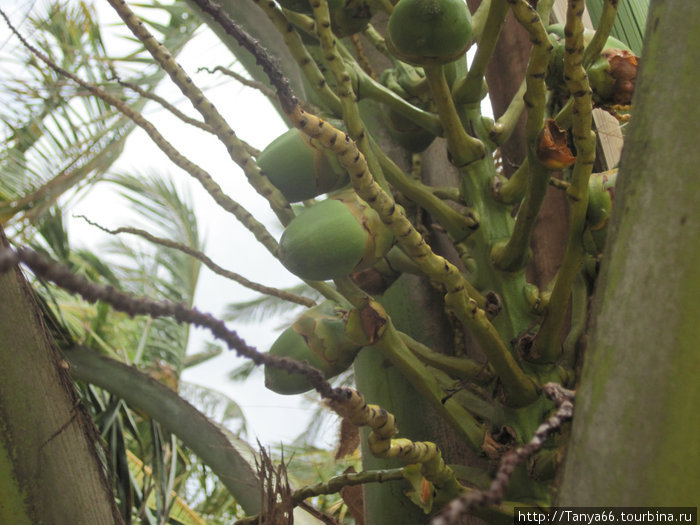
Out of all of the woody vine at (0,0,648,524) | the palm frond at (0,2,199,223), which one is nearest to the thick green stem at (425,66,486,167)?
the woody vine at (0,0,648,524)

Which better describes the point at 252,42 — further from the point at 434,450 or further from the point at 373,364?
the point at 373,364

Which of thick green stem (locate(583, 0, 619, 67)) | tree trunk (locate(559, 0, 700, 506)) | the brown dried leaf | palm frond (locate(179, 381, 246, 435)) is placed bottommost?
palm frond (locate(179, 381, 246, 435))

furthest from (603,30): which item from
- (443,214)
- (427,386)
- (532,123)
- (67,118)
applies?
(67,118)

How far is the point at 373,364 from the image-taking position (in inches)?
32.4

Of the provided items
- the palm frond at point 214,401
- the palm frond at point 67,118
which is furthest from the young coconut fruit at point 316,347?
the palm frond at point 214,401

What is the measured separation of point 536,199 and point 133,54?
2568 millimetres

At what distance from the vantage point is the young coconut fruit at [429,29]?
0.63 metres

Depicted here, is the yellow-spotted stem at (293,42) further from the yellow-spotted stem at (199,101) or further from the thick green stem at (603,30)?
the thick green stem at (603,30)

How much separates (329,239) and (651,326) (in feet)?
1.04

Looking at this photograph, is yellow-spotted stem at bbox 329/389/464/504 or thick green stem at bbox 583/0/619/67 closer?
yellow-spotted stem at bbox 329/389/464/504

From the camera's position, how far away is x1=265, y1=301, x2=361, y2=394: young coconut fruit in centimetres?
70

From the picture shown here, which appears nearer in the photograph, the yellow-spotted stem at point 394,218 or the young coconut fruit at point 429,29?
the yellow-spotted stem at point 394,218

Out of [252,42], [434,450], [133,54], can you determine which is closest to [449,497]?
[434,450]

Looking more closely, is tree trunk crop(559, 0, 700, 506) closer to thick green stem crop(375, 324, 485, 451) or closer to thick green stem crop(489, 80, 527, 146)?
thick green stem crop(375, 324, 485, 451)
